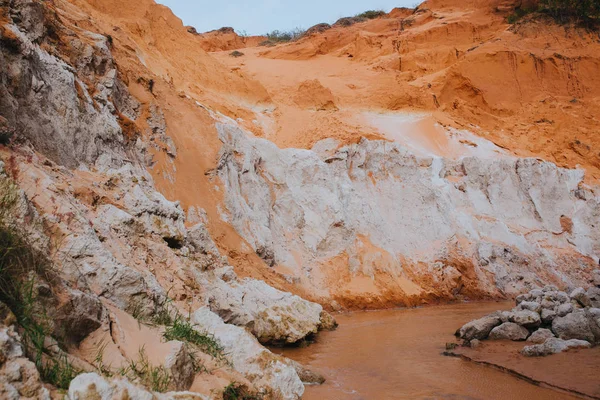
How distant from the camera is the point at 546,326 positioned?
28.3ft

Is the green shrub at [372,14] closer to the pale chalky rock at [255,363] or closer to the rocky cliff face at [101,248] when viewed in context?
the rocky cliff face at [101,248]

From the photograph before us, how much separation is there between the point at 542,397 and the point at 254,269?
22.7ft

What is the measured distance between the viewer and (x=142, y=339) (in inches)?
140

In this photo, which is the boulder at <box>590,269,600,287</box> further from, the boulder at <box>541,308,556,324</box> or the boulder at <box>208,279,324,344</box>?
the boulder at <box>208,279,324,344</box>

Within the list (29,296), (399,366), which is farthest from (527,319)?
(29,296)

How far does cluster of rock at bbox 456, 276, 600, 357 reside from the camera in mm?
7332

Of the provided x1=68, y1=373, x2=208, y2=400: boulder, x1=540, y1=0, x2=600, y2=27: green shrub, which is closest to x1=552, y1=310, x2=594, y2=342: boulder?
x1=68, y1=373, x2=208, y2=400: boulder

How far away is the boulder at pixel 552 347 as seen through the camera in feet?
23.2

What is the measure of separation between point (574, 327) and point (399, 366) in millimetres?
3577

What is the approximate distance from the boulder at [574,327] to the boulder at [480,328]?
3.41ft

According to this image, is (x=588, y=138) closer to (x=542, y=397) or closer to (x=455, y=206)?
(x=455, y=206)

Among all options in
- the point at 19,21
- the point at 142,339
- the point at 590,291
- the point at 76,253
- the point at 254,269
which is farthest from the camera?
the point at 254,269

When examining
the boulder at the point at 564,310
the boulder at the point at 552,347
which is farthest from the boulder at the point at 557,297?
the boulder at the point at 552,347

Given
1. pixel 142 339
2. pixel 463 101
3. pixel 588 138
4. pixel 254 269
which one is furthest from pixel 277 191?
pixel 588 138
